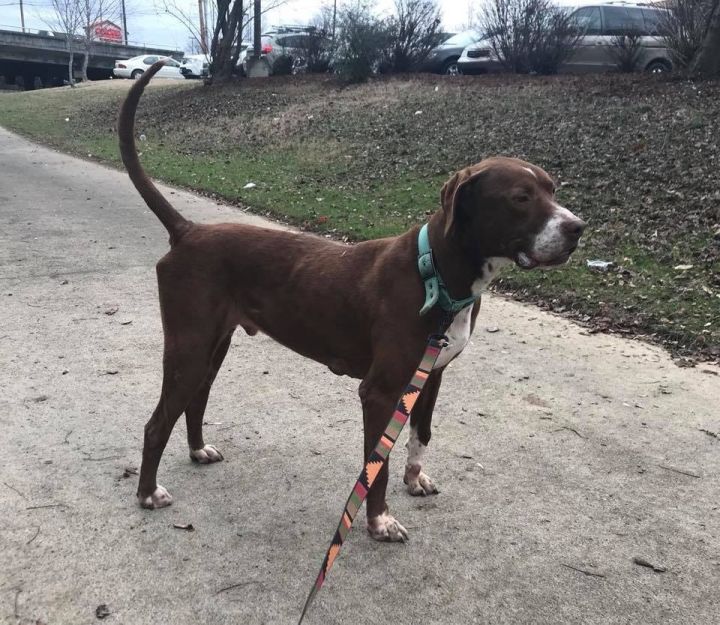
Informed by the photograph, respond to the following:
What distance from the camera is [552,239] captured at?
8.41 feet

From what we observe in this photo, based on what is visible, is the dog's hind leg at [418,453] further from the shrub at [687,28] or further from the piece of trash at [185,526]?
the shrub at [687,28]

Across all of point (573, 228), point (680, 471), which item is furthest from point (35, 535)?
point (680, 471)

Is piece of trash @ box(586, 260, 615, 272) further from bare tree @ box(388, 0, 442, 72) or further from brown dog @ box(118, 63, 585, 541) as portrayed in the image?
bare tree @ box(388, 0, 442, 72)

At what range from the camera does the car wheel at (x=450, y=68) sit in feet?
66.7

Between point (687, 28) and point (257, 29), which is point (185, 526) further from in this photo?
point (257, 29)

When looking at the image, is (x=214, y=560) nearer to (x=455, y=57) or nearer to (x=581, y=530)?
(x=581, y=530)

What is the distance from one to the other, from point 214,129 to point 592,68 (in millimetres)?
9552

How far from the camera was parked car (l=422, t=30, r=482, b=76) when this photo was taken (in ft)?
68.0

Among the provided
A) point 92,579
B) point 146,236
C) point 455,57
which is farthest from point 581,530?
point 455,57

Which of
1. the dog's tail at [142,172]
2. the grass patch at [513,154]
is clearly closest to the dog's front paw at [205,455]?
the dog's tail at [142,172]

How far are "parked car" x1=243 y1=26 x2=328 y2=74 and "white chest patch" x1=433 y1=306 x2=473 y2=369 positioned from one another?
23093 millimetres

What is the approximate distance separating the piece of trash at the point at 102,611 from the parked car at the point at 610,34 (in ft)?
55.6

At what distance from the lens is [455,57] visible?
68.1 feet

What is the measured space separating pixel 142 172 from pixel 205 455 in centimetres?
143
